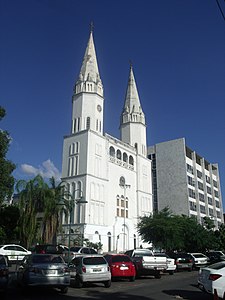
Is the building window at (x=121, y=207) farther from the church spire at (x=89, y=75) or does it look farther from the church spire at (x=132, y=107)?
the church spire at (x=89, y=75)

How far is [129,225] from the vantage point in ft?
184

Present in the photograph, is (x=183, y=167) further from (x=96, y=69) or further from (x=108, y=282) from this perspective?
(x=108, y=282)

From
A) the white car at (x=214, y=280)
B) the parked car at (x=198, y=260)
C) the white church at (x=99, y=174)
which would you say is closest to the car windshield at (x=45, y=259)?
the white car at (x=214, y=280)

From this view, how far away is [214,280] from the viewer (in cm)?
1030

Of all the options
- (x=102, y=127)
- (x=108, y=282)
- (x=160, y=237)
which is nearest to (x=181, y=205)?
(x=102, y=127)

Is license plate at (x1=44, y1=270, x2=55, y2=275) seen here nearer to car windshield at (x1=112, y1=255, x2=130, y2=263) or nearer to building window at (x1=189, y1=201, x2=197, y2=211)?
car windshield at (x1=112, y1=255, x2=130, y2=263)

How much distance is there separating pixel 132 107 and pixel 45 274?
5730cm

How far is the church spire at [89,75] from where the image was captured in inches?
2210

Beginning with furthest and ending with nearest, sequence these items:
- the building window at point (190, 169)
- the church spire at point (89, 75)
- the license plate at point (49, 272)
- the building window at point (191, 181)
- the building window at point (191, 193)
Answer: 1. the building window at point (190, 169)
2. the building window at point (191, 181)
3. the building window at point (191, 193)
4. the church spire at point (89, 75)
5. the license plate at point (49, 272)

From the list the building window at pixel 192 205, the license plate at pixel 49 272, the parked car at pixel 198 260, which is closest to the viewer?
the license plate at pixel 49 272

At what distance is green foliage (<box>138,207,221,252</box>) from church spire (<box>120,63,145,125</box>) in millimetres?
28408

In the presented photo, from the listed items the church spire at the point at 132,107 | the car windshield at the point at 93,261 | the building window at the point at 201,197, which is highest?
the church spire at the point at 132,107

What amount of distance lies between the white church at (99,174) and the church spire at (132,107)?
4171 millimetres

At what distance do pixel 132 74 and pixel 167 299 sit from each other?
212ft
